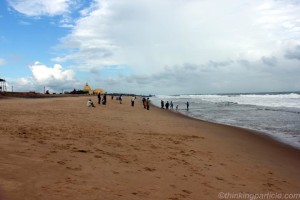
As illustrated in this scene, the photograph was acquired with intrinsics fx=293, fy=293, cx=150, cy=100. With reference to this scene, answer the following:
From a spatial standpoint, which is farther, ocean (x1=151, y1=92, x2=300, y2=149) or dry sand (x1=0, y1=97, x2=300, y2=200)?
ocean (x1=151, y1=92, x2=300, y2=149)

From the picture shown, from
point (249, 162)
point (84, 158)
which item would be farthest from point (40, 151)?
point (249, 162)

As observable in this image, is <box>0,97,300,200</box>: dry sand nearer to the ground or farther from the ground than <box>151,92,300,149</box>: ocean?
farther from the ground

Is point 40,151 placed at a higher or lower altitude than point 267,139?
higher

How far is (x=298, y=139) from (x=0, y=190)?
17.9 metres

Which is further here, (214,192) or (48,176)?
(214,192)

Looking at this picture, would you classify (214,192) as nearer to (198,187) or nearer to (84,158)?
(198,187)

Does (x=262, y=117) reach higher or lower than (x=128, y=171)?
lower

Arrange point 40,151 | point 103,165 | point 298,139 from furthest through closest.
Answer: point 298,139 < point 40,151 < point 103,165

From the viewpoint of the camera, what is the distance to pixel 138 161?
29.6 ft

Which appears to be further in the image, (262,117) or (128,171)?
(262,117)

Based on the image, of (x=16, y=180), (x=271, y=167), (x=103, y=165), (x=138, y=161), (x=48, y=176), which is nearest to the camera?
(x=16, y=180)

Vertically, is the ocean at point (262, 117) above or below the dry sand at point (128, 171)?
below

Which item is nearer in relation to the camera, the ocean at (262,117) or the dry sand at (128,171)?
the dry sand at (128,171)

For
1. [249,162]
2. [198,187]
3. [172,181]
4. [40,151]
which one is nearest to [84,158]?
[40,151]
